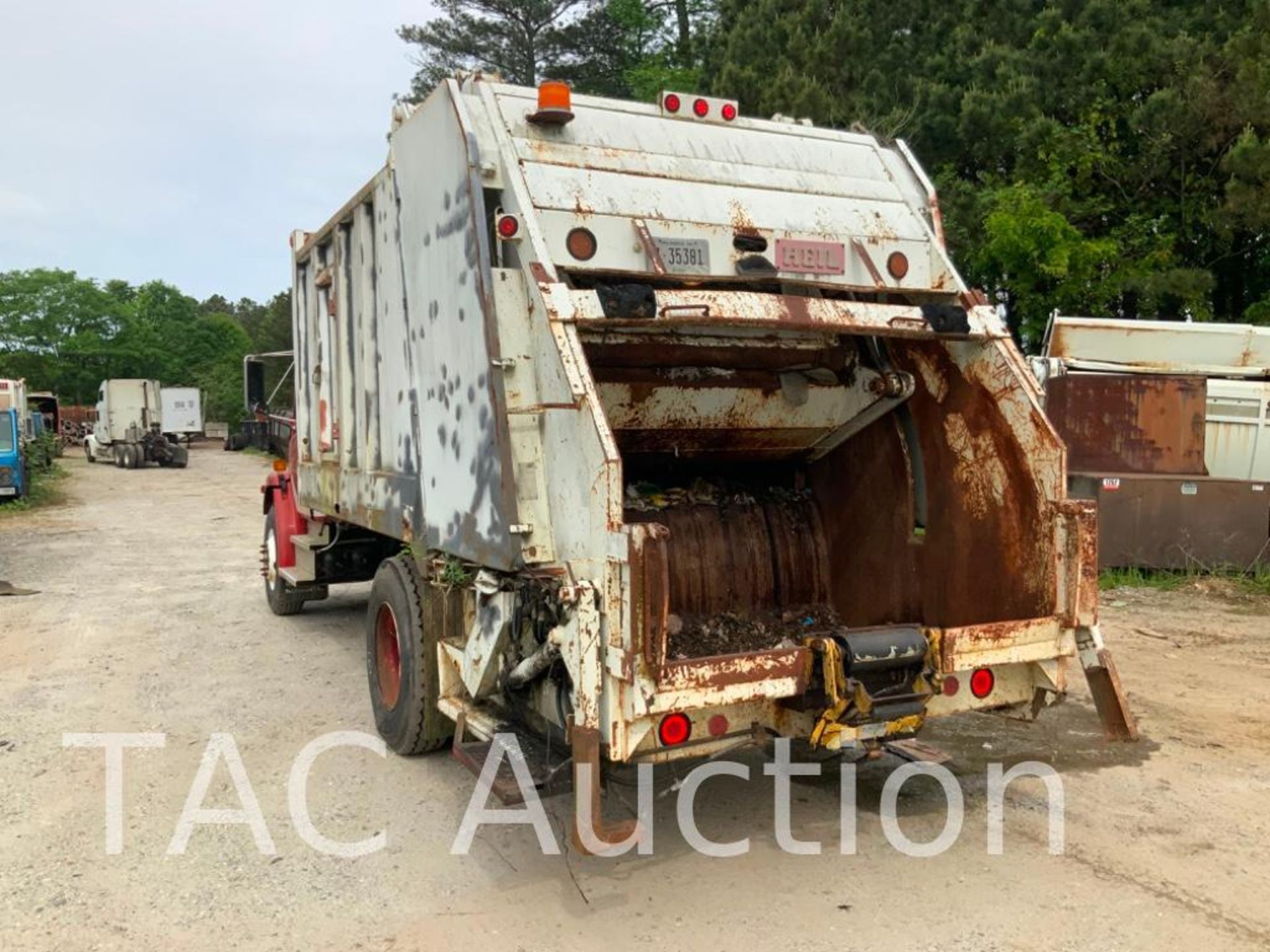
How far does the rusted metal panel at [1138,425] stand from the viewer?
9492 millimetres

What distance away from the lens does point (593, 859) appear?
12.9 ft

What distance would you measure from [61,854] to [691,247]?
331 centimetres

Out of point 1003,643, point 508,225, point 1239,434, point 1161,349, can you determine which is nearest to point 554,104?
point 508,225

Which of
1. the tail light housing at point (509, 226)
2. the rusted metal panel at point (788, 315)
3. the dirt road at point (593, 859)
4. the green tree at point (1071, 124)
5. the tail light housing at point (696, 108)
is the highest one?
the green tree at point (1071, 124)

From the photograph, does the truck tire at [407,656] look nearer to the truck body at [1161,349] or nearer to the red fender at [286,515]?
the red fender at [286,515]

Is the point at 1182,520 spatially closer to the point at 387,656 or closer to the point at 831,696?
the point at 831,696

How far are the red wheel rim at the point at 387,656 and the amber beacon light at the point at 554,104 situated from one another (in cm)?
235

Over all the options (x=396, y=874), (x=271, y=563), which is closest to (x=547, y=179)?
(x=396, y=874)

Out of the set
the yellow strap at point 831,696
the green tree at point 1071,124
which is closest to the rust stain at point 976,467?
the yellow strap at point 831,696

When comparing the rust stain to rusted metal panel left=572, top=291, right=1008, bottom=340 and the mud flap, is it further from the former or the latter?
the mud flap

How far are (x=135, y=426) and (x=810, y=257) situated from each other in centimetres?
3094

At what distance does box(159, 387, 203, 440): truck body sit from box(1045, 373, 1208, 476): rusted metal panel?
31923 mm

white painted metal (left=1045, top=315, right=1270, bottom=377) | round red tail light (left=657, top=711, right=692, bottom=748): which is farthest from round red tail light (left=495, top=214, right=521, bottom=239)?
white painted metal (left=1045, top=315, right=1270, bottom=377)

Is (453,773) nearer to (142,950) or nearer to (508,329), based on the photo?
(142,950)
